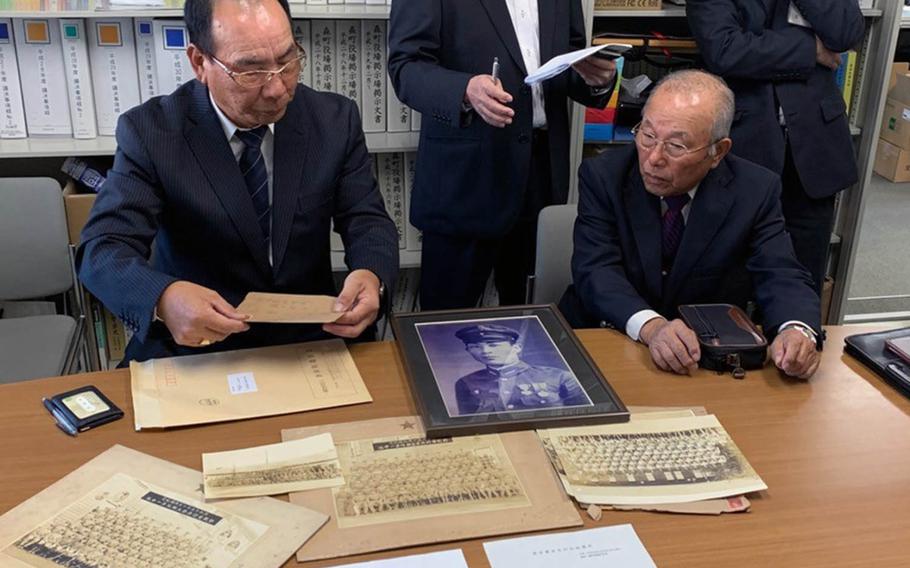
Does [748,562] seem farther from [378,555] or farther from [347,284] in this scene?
[347,284]

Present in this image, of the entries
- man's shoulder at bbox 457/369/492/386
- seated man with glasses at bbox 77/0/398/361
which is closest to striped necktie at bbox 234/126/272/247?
seated man with glasses at bbox 77/0/398/361

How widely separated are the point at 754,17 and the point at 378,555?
2.16 metres

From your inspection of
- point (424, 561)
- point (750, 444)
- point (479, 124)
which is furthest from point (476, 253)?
point (424, 561)

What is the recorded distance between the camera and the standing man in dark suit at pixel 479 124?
7.73ft

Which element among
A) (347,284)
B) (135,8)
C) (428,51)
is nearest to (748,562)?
(347,284)

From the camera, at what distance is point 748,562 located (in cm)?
118

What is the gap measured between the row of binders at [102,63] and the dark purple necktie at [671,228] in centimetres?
122

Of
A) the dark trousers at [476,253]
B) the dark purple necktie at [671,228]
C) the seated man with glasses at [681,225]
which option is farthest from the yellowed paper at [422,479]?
the dark trousers at [476,253]

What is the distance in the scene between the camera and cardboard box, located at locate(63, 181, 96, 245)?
2.65m

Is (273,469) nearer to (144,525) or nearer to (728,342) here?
(144,525)

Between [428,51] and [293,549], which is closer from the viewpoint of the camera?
[293,549]

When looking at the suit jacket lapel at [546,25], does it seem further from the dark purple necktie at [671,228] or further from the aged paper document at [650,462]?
the aged paper document at [650,462]

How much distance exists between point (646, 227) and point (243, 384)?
97 centimetres

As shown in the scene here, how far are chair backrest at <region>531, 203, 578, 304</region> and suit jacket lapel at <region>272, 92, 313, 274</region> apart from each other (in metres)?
0.63
